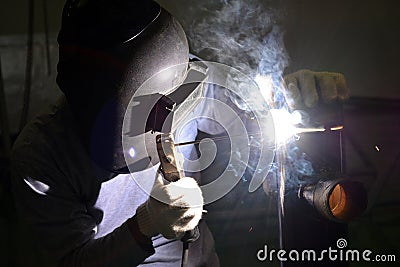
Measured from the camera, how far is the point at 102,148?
2.44 ft

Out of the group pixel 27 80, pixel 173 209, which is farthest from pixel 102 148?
pixel 27 80

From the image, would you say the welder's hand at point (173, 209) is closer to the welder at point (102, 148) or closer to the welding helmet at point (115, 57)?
the welder at point (102, 148)

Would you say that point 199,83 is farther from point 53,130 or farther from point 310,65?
point 310,65

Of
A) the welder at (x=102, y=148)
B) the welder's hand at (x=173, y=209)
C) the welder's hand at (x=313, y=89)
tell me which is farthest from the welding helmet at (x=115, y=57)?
the welder's hand at (x=313, y=89)

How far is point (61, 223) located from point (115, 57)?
32 centimetres

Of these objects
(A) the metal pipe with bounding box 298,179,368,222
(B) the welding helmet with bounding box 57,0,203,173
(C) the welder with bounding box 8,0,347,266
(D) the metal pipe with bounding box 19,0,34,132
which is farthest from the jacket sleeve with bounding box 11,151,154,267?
(D) the metal pipe with bounding box 19,0,34,132

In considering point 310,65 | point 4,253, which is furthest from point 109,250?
point 310,65

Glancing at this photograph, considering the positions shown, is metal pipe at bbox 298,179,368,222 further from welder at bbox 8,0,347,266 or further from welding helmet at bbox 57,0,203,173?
welding helmet at bbox 57,0,203,173

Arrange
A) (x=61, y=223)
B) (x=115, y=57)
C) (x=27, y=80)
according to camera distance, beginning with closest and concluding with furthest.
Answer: (x=115, y=57), (x=61, y=223), (x=27, y=80)

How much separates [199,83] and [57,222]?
363mm

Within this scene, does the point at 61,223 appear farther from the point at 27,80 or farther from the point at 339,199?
the point at 27,80

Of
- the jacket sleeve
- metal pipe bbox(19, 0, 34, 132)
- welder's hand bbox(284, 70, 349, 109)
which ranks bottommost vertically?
the jacket sleeve

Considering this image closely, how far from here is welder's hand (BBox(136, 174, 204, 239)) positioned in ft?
2.37

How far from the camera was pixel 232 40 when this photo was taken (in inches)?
57.6
